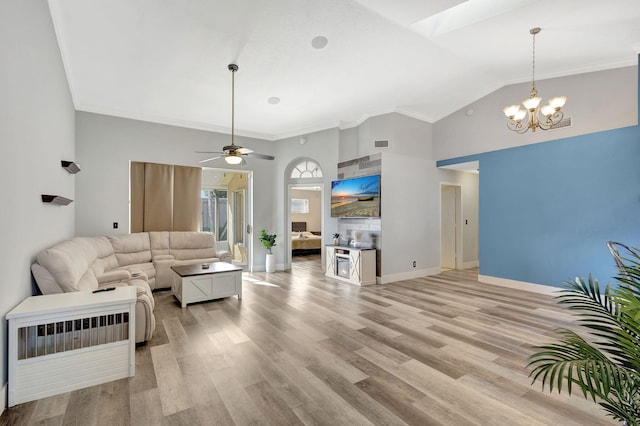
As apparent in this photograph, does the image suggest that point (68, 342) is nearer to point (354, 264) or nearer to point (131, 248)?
point (131, 248)

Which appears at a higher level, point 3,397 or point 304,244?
point 304,244

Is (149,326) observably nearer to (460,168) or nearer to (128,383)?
(128,383)

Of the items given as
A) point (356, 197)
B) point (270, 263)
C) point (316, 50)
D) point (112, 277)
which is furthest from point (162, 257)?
point (316, 50)

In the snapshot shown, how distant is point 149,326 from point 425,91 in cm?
584

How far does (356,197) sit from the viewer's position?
602cm

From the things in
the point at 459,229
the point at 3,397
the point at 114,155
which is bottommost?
the point at 3,397

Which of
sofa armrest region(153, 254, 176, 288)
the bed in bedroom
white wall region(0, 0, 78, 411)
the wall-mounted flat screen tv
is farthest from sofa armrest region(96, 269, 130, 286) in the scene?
the bed in bedroom

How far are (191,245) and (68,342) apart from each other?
3.87 m

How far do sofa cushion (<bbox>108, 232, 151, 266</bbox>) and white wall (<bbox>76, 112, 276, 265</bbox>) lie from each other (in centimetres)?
37

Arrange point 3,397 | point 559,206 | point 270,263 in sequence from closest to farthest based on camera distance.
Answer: point 3,397 < point 559,206 < point 270,263

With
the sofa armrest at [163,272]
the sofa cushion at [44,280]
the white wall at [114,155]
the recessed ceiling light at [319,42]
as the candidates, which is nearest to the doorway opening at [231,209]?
the white wall at [114,155]

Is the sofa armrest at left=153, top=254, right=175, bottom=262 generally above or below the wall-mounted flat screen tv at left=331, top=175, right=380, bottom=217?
below

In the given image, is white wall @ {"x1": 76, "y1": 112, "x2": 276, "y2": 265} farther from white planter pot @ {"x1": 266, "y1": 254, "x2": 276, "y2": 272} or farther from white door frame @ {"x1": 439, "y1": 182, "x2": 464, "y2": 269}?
white door frame @ {"x1": 439, "y1": 182, "x2": 464, "y2": 269}

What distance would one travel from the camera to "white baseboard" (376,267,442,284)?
5733 mm
